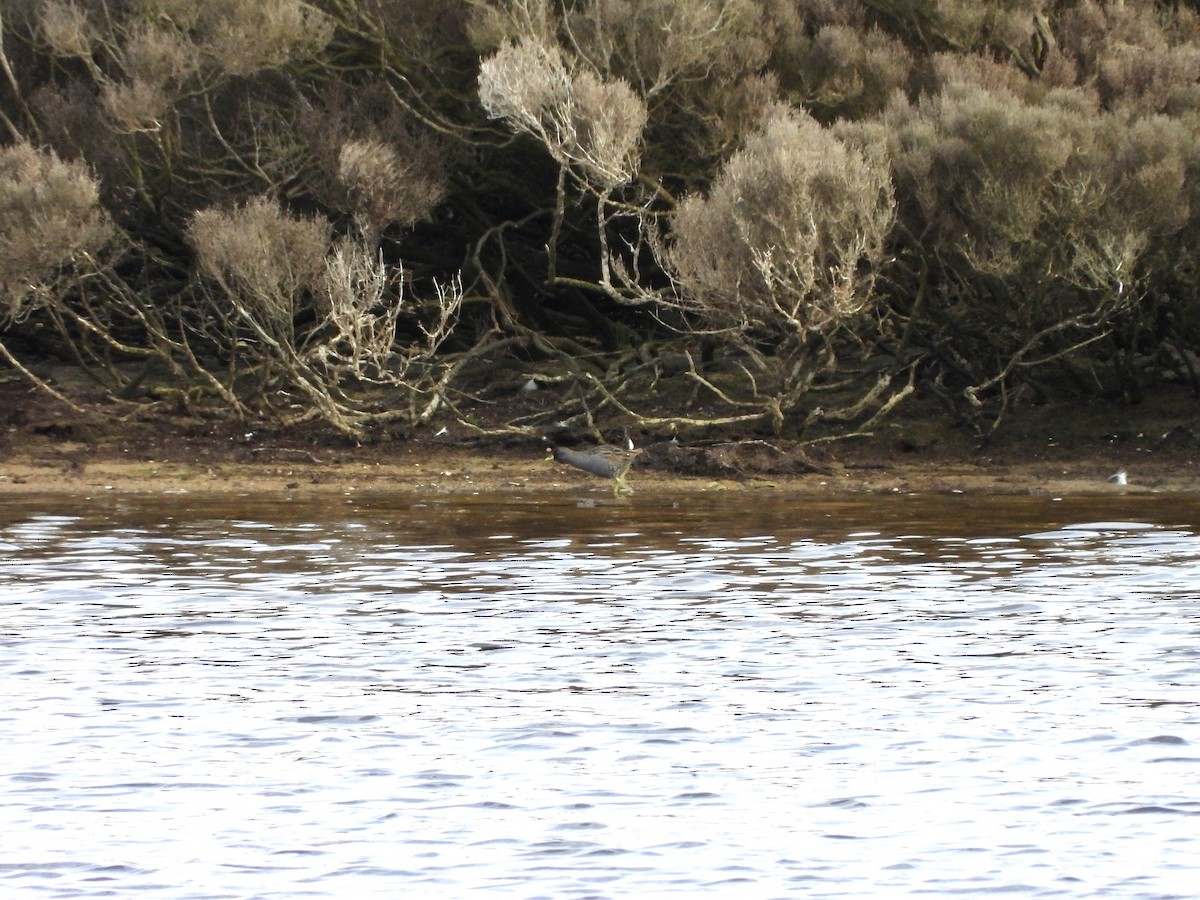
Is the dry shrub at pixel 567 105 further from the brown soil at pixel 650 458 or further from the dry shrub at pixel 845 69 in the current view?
the brown soil at pixel 650 458

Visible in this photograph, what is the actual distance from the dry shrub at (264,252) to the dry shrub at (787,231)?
380cm

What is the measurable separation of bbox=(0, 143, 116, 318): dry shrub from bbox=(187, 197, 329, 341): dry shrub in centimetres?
114

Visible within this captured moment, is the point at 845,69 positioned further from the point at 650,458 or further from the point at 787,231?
the point at 650,458

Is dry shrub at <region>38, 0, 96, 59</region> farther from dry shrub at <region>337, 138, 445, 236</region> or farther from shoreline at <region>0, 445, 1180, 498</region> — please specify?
shoreline at <region>0, 445, 1180, 498</region>

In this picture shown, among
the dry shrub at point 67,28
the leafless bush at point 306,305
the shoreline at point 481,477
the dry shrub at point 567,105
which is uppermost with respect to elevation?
the dry shrub at point 67,28

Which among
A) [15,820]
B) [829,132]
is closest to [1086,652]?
[15,820]

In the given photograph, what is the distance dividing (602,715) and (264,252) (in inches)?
439

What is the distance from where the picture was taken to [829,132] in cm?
1877

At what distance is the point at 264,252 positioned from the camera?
1922 centimetres

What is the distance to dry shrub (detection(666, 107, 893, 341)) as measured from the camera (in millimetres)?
17844

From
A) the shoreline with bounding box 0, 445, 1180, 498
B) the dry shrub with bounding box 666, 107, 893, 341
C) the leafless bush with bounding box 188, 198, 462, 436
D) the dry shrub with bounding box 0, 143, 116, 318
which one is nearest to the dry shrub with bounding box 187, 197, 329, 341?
the leafless bush with bounding box 188, 198, 462, 436

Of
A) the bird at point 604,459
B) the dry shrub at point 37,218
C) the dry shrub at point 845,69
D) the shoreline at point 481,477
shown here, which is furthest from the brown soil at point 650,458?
the dry shrub at point 845,69

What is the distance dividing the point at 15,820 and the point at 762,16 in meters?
15.6

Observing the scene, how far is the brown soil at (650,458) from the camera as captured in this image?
1886cm
